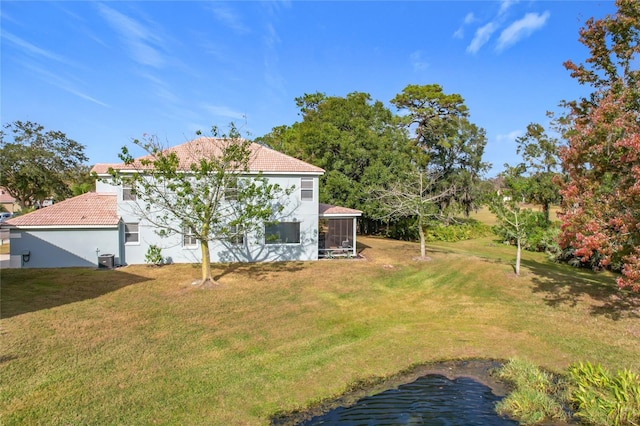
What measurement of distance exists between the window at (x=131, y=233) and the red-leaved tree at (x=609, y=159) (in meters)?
20.0

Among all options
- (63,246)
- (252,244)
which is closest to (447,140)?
(252,244)

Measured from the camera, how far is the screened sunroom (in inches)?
947

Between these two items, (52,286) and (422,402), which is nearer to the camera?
(422,402)

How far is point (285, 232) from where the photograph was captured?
22906mm

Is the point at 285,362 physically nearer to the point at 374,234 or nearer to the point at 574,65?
the point at 574,65

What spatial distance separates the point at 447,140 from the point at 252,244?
26725mm

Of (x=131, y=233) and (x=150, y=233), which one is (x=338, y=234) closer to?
(x=150, y=233)

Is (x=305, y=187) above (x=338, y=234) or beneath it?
above

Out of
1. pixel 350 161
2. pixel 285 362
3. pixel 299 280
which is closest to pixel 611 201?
pixel 285 362

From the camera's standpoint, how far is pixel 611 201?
11484 millimetres

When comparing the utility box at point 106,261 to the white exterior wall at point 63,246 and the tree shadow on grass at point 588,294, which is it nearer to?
the white exterior wall at point 63,246

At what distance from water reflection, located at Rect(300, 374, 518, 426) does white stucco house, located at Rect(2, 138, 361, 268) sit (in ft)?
34.8

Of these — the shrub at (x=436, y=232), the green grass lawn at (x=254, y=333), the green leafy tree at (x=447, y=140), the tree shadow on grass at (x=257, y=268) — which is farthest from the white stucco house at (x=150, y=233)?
the green leafy tree at (x=447, y=140)

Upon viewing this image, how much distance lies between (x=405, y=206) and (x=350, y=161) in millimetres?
9098
